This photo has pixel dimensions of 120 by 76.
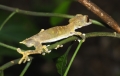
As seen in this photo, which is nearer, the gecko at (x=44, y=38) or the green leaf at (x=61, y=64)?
the gecko at (x=44, y=38)

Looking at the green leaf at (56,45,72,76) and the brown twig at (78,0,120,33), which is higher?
the brown twig at (78,0,120,33)

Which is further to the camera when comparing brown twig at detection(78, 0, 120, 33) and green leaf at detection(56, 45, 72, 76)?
green leaf at detection(56, 45, 72, 76)

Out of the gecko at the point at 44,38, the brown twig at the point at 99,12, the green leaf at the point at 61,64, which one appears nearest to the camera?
the gecko at the point at 44,38

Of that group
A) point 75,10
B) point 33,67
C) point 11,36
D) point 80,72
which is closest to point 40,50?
point 11,36

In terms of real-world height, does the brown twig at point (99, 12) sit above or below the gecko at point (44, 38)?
above

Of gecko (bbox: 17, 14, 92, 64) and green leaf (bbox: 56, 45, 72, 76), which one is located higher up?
gecko (bbox: 17, 14, 92, 64)

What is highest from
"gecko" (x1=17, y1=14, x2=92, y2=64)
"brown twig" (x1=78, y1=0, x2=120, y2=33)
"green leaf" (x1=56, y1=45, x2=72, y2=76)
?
"brown twig" (x1=78, y1=0, x2=120, y2=33)

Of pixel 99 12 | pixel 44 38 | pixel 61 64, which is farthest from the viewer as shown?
pixel 61 64

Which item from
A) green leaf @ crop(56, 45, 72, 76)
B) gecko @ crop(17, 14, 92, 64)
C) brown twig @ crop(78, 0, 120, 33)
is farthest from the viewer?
green leaf @ crop(56, 45, 72, 76)

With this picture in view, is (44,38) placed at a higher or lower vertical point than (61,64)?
higher

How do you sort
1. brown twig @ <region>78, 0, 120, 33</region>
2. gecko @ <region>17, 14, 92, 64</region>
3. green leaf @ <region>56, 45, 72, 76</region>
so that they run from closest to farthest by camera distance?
1. gecko @ <region>17, 14, 92, 64</region>
2. brown twig @ <region>78, 0, 120, 33</region>
3. green leaf @ <region>56, 45, 72, 76</region>

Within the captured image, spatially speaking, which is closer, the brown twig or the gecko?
the gecko

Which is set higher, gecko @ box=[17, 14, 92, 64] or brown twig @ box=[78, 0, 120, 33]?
brown twig @ box=[78, 0, 120, 33]
